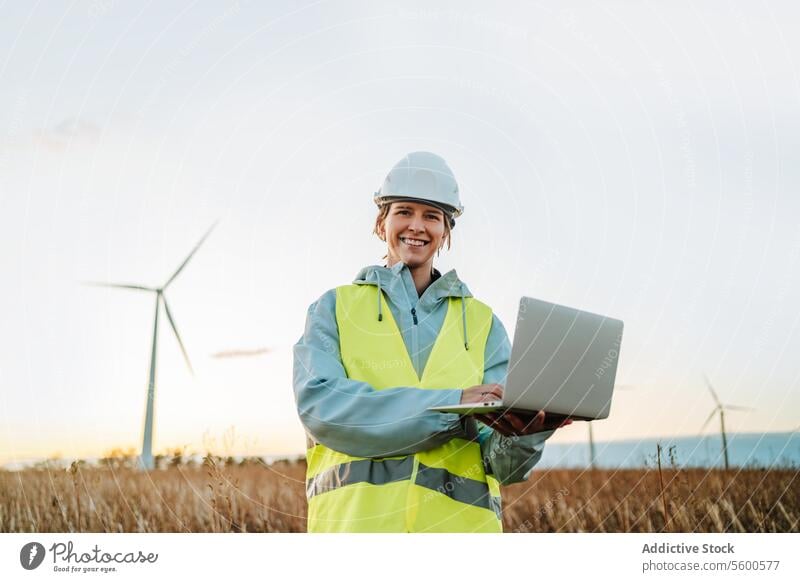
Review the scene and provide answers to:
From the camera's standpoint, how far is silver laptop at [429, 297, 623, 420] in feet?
13.8

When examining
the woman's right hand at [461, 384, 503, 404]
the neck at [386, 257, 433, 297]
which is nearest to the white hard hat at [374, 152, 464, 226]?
the neck at [386, 257, 433, 297]

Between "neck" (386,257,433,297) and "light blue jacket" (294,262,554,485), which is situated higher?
"neck" (386,257,433,297)

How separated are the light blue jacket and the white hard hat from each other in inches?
24.1

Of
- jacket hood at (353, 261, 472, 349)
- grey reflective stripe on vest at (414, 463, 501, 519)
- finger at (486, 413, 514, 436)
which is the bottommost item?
grey reflective stripe on vest at (414, 463, 501, 519)

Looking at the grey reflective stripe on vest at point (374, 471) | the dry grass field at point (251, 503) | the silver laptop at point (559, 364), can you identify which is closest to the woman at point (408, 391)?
the grey reflective stripe on vest at point (374, 471)

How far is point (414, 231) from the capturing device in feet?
16.9

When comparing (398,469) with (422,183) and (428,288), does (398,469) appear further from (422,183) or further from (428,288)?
(422,183)

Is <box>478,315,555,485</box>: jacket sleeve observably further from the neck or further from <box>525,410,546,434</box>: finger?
the neck

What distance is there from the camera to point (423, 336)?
4965 mm

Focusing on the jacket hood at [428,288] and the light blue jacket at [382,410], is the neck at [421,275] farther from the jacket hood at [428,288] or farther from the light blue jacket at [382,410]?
the light blue jacket at [382,410]

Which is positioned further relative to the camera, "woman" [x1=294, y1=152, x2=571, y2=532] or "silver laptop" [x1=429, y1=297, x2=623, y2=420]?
"woman" [x1=294, y1=152, x2=571, y2=532]

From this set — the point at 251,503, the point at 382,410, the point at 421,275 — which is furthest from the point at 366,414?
the point at 251,503
